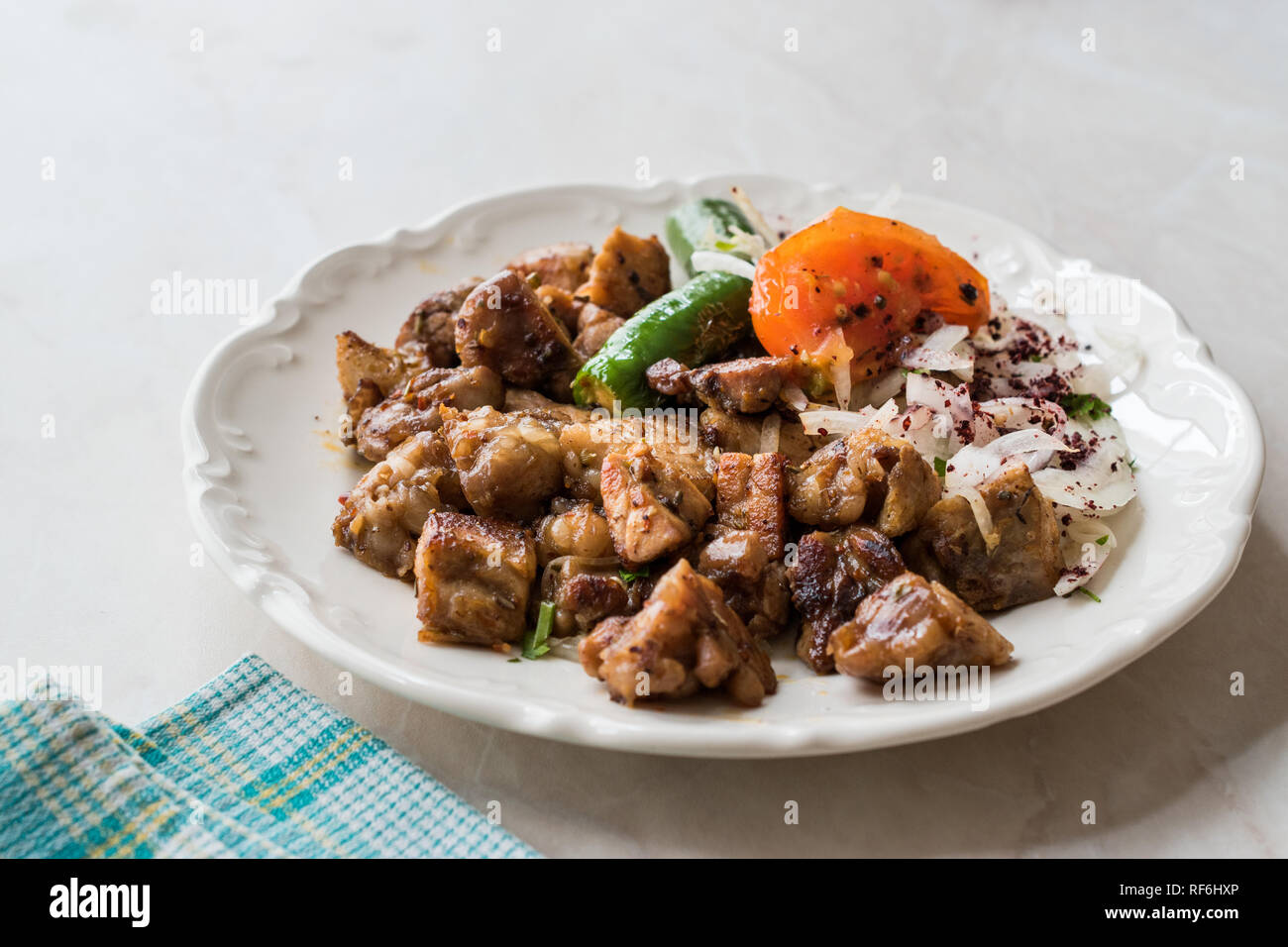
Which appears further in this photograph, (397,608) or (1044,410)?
(1044,410)

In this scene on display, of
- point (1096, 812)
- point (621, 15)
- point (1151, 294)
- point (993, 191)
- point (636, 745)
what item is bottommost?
point (1096, 812)

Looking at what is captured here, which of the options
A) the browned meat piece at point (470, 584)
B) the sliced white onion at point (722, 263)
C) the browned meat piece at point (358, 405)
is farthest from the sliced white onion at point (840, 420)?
the browned meat piece at point (358, 405)

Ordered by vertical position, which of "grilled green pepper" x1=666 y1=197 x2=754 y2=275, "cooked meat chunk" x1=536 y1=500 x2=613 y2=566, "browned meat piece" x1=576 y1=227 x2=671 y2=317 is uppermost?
"grilled green pepper" x1=666 y1=197 x2=754 y2=275

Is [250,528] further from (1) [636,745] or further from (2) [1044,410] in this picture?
(2) [1044,410]

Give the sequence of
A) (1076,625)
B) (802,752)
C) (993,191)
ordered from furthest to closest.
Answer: (993,191)
(1076,625)
(802,752)

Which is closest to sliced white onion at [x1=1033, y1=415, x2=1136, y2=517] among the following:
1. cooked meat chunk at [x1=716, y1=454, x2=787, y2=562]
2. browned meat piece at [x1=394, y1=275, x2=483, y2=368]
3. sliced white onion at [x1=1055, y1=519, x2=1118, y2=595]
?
sliced white onion at [x1=1055, y1=519, x2=1118, y2=595]

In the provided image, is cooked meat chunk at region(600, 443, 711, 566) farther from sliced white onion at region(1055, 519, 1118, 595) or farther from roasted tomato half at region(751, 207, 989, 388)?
sliced white onion at region(1055, 519, 1118, 595)

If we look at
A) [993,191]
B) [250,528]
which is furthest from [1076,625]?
[993,191]
